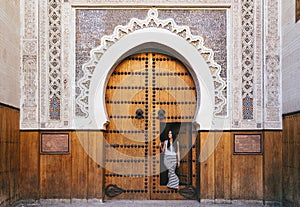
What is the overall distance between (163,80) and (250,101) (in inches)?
40.1

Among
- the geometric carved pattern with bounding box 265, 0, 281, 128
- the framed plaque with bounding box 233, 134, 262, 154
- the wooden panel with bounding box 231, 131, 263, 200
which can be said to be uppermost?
the geometric carved pattern with bounding box 265, 0, 281, 128

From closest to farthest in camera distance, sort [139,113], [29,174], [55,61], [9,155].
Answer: [9,155] < [29,174] < [55,61] < [139,113]

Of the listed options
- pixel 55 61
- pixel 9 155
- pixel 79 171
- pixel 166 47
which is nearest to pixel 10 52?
pixel 55 61

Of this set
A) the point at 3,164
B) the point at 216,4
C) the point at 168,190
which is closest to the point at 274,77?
the point at 216,4

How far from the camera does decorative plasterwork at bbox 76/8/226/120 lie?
5195 millimetres

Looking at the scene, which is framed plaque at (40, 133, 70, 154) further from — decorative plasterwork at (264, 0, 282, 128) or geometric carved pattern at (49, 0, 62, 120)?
decorative plasterwork at (264, 0, 282, 128)

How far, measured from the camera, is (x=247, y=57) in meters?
5.22

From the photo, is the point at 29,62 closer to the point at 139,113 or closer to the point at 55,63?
the point at 55,63

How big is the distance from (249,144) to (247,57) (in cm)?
97

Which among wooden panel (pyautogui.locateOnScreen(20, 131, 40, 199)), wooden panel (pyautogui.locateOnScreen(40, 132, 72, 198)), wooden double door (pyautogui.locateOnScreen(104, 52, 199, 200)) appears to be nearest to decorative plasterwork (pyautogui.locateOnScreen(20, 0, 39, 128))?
wooden panel (pyautogui.locateOnScreen(20, 131, 40, 199))

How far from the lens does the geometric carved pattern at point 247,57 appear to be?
5.21m

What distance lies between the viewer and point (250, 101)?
17.1ft

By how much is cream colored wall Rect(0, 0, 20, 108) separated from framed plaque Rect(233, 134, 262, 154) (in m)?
2.44

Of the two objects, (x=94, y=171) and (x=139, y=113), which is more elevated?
(x=139, y=113)
